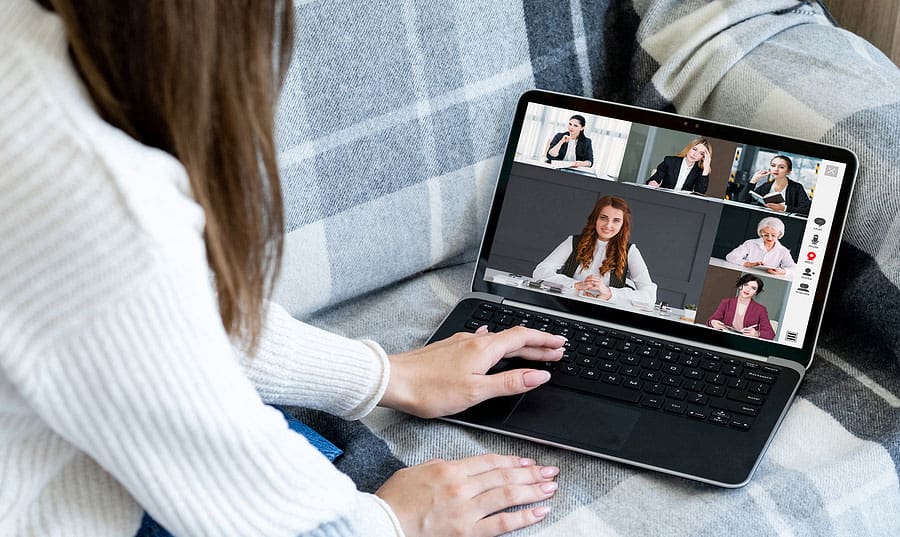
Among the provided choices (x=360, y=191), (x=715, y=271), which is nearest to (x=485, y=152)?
(x=360, y=191)

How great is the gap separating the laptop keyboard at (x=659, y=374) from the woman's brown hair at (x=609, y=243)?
0.07 meters

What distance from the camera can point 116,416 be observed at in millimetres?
498

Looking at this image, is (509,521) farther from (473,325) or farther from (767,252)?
(767,252)

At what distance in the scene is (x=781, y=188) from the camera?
34.9 inches

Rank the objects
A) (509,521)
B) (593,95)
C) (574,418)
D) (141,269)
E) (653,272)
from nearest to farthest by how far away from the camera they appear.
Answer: (141,269)
(509,521)
(574,418)
(653,272)
(593,95)

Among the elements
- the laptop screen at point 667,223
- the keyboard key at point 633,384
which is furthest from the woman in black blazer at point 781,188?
the keyboard key at point 633,384

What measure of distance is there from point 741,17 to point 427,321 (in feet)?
1.65

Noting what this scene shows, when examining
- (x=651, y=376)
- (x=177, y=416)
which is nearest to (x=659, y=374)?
(x=651, y=376)

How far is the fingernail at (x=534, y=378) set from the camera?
81 centimetres

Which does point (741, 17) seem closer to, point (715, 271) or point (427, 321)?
point (715, 271)

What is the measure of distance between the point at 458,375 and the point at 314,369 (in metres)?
0.13

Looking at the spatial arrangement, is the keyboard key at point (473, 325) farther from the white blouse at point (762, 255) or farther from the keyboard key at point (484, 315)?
the white blouse at point (762, 255)

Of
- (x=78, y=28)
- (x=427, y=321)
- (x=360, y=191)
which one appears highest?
(x=78, y=28)

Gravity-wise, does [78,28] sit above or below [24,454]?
above
